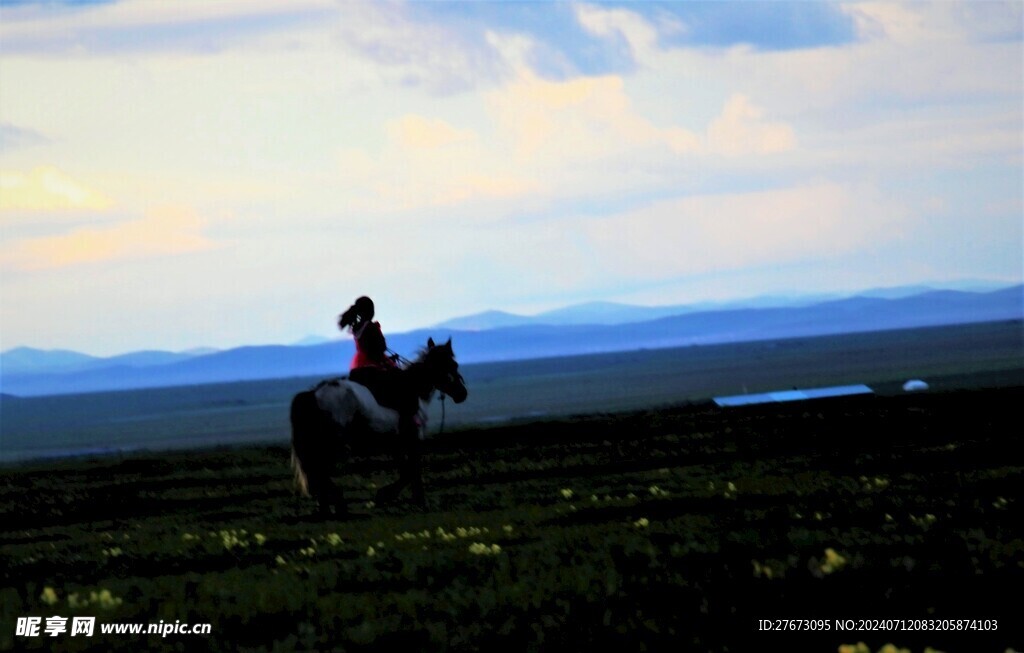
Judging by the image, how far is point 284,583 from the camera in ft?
54.3

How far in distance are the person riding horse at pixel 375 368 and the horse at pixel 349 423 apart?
0.06 metres

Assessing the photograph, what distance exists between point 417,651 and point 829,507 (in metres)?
10.8

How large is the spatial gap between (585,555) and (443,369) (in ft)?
35.4

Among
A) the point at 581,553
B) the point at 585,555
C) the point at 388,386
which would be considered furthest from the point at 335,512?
the point at 585,555

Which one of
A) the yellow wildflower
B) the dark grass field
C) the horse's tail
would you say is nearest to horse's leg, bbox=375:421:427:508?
the dark grass field

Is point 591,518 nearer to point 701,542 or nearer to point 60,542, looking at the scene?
point 701,542

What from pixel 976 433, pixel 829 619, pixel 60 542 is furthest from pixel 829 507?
pixel 976 433

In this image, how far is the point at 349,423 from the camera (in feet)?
85.7

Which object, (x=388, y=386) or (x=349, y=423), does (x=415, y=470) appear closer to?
(x=388, y=386)

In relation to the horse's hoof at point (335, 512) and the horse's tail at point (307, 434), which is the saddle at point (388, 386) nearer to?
the horse's tail at point (307, 434)

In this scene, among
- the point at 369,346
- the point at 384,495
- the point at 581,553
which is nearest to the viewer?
the point at 581,553

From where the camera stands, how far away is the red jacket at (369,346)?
26844 mm

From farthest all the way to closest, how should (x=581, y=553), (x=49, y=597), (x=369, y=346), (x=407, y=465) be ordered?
(x=407, y=465) < (x=369, y=346) < (x=581, y=553) < (x=49, y=597)

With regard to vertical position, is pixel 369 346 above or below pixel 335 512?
above
